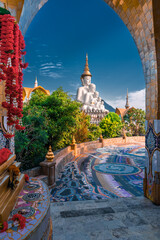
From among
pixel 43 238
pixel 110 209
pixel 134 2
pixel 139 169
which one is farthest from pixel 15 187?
pixel 139 169

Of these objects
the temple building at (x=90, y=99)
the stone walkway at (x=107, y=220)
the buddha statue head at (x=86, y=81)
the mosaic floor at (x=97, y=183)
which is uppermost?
the buddha statue head at (x=86, y=81)

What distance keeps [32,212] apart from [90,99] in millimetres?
40118

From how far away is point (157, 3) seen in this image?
4.68 metres

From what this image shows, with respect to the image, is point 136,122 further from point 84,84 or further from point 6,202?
point 6,202

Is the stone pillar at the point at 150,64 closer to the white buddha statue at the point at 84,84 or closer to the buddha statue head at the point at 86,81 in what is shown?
the white buddha statue at the point at 84,84

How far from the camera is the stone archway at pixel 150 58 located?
4887mm

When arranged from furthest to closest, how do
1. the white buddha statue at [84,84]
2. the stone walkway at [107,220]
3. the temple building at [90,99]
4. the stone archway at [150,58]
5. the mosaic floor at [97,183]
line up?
the white buddha statue at [84,84]
the temple building at [90,99]
the mosaic floor at [97,183]
the stone archway at [150,58]
the stone walkway at [107,220]

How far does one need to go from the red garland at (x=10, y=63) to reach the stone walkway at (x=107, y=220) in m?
2.65

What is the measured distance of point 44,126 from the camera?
8.83m

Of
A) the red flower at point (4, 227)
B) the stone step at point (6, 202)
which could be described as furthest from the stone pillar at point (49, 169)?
the red flower at point (4, 227)

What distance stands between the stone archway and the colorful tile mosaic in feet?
12.3

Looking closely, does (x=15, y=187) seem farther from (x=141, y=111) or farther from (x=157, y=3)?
(x=141, y=111)

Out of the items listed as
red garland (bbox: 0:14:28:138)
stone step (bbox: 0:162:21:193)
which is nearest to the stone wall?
red garland (bbox: 0:14:28:138)

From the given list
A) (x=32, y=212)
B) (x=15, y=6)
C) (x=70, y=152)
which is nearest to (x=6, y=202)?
(x=32, y=212)
